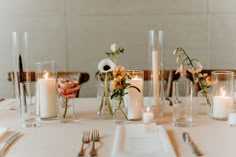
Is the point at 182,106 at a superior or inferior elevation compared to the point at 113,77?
inferior

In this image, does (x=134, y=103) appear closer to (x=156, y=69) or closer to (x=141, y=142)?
(x=156, y=69)

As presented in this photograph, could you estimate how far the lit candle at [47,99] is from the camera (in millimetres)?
1765

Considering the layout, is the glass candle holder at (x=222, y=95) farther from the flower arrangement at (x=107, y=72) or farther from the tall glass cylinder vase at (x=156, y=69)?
the flower arrangement at (x=107, y=72)

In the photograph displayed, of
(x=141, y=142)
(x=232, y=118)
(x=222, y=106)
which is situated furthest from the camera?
(x=222, y=106)

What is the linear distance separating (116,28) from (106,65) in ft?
5.77

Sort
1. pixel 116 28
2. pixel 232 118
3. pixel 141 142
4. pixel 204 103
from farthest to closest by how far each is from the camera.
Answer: pixel 116 28 < pixel 204 103 < pixel 232 118 < pixel 141 142

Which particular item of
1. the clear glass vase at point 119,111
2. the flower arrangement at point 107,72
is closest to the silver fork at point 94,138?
the clear glass vase at point 119,111

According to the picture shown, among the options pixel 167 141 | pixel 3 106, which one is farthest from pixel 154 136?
pixel 3 106

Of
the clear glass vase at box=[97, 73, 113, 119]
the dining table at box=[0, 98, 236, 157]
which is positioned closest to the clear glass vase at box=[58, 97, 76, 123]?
the dining table at box=[0, 98, 236, 157]

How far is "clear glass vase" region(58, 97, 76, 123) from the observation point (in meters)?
1.76

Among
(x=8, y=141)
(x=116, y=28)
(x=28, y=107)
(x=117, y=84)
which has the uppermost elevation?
(x=116, y=28)

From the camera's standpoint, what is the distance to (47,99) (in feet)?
5.81

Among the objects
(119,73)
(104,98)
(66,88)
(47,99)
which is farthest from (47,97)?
(119,73)

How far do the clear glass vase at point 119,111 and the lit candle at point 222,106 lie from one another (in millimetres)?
435
